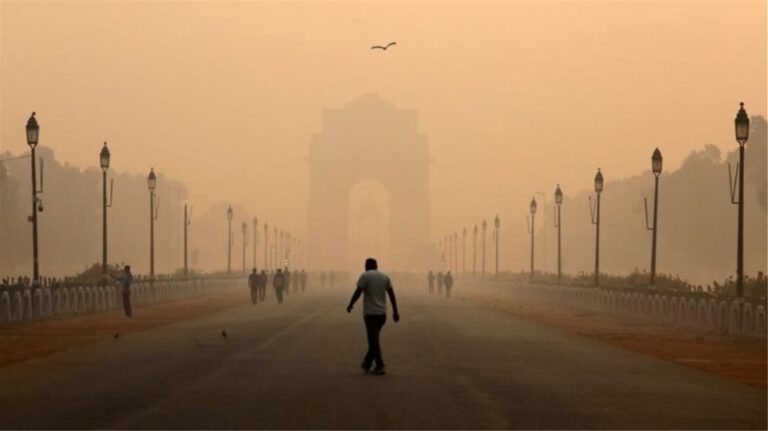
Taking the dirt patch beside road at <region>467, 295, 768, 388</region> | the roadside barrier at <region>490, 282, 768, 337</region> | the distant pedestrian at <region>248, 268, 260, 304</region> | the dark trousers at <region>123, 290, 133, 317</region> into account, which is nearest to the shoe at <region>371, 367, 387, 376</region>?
the dirt patch beside road at <region>467, 295, 768, 388</region>

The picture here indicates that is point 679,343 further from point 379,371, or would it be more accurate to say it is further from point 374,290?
point 379,371

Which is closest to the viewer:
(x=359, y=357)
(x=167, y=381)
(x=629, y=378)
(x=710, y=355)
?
(x=167, y=381)

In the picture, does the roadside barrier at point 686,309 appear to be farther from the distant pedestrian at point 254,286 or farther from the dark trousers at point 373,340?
the dark trousers at point 373,340

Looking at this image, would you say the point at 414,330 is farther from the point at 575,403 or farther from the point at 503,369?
the point at 575,403

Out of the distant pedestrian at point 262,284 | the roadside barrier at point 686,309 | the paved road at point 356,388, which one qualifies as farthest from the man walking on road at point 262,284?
the paved road at point 356,388

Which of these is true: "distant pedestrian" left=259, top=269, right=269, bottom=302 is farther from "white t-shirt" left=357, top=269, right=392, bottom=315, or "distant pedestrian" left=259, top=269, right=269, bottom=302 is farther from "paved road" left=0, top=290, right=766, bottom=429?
"white t-shirt" left=357, top=269, right=392, bottom=315

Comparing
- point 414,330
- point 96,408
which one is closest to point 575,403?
point 96,408

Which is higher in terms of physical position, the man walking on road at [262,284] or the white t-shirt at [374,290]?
the white t-shirt at [374,290]
